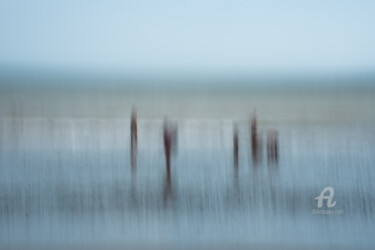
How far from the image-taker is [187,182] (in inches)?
117

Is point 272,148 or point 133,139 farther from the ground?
point 133,139

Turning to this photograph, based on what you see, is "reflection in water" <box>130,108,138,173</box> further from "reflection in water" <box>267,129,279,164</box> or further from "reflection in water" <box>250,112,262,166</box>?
"reflection in water" <box>267,129,279,164</box>

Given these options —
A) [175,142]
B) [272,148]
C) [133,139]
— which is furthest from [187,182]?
[272,148]

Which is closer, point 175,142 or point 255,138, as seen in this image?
point 255,138

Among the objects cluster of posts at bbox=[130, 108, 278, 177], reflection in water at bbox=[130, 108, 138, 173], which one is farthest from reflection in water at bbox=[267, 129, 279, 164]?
reflection in water at bbox=[130, 108, 138, 173]

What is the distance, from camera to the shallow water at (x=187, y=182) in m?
2.52

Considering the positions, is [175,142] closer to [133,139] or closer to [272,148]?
[133,139]

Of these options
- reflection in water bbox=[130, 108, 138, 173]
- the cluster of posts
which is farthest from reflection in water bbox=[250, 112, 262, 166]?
reflection in water bbox=[130, 108, 138, 173]

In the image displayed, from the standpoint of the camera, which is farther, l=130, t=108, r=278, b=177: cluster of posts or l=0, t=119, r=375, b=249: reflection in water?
l=130, t=108, r=278, b=177: cluster of posts

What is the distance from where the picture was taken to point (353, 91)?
3.21 meters

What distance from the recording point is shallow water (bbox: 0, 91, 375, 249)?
8.28 feet

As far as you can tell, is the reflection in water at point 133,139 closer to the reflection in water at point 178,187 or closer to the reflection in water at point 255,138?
the reflection in water at point 178,187

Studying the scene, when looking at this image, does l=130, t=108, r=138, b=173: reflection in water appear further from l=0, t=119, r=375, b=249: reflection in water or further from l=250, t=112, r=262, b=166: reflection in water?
l=250, t=112, r=262, b=166: reflection in water

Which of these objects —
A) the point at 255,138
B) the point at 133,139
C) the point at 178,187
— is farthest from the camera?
the point at 133,139
